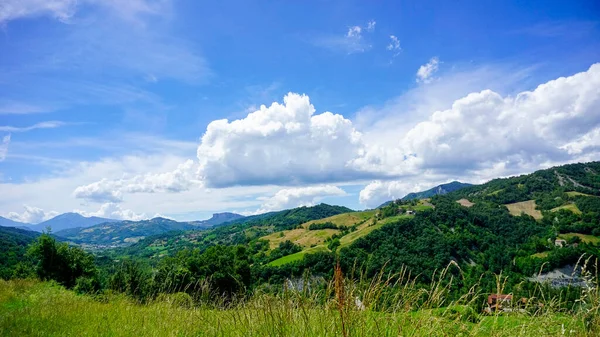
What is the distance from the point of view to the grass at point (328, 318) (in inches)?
125

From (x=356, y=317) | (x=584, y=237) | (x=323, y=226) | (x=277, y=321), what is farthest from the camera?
(x=323, y=226)

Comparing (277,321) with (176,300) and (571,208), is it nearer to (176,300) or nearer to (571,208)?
(176,300)

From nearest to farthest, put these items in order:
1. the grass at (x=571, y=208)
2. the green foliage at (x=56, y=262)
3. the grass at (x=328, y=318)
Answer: the grass at (x=328, y=318) → the green foliage at (x=56, y=262) → the grass at (x=571, y=208)

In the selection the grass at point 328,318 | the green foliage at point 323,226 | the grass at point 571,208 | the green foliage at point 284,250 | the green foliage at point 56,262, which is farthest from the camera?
the green foliage at point 323,226

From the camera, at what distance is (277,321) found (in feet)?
12.7

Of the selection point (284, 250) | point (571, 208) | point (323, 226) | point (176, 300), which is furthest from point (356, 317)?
point (571, 208)

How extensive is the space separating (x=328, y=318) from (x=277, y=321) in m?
0.67

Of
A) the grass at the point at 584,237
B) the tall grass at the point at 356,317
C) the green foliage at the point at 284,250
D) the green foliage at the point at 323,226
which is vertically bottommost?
the grass at the point at 584,237

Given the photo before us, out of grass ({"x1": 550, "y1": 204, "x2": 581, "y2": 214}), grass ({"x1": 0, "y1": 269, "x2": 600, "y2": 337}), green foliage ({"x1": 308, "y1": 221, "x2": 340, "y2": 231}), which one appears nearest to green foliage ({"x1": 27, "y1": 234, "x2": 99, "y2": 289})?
grass ({"x1": 0, "y1": 269, "x2": 600, "y2": 337})

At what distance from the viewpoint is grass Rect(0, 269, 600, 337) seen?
3184 mm

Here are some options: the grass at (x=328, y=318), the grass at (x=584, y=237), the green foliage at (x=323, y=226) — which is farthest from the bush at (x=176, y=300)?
the green foliage at (x=323, y=226)

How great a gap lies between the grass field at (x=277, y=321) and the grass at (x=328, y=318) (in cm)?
1

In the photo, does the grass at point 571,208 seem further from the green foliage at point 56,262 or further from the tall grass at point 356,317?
the tall grass at point 356,317

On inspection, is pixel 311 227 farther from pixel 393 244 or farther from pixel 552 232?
pixel 552 232
